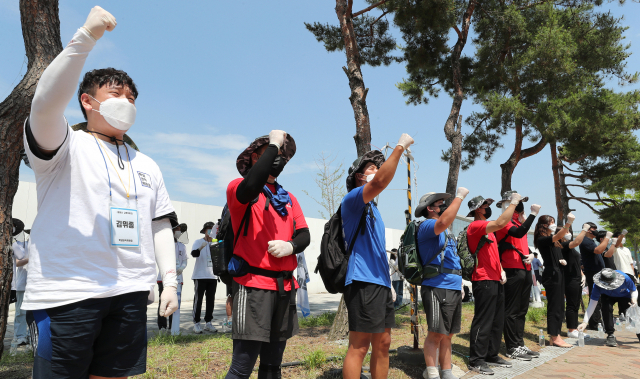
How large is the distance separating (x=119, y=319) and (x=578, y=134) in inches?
582

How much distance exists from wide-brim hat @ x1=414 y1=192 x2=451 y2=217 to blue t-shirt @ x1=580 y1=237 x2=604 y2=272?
16.4 feet

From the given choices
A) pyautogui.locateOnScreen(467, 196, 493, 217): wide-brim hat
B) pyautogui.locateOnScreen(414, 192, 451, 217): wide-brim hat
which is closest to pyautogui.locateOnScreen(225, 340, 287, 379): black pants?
pyautogui.locateOnScreen(414, 192, 451, 217): wide-brim hat

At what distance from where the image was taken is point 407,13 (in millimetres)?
9367

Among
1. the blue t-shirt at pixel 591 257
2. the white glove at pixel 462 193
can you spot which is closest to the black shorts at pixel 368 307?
the white glove at pixel 462 193

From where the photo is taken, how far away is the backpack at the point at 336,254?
3.27 m

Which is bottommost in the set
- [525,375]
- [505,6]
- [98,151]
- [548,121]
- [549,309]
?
[525,375]

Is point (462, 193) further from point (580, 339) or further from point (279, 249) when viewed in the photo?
point (580, 339)

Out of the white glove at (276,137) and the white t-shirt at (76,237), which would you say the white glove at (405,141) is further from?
the white t-shirt at (76,237)

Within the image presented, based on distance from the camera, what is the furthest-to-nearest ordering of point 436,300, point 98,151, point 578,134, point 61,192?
point 578,134 < point 436,300 < point 98,151 < point 61,192

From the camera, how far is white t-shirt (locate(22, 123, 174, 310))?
157cm

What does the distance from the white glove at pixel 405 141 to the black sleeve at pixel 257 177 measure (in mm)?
863

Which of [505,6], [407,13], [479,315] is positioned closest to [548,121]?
[505,6]

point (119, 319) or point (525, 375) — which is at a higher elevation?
point (119, 319)

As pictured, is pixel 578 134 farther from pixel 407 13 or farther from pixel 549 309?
pixel 549 309
